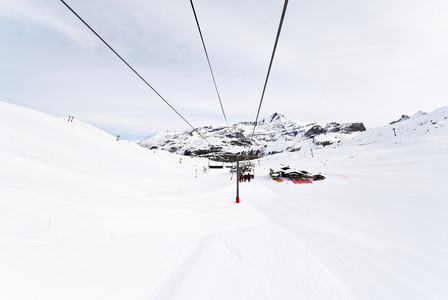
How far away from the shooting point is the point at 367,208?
792 centimetres

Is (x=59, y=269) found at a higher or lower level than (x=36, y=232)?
lower

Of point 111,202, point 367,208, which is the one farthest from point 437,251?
point 111,202

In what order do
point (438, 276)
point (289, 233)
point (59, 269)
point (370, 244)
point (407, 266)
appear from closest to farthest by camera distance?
point (59, 269), point (438, 276), point (407, 266), point (370, 244), point (289, 233)

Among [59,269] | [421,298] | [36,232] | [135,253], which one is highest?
[36,232]

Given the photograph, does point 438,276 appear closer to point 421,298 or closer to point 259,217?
point 421,298

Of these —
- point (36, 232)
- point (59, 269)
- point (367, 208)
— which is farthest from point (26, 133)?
point (367, 208)

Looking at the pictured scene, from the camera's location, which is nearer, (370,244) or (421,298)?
(421,298)

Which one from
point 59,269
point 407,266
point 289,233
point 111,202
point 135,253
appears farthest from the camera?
point 111,202

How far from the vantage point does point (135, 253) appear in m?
4.34

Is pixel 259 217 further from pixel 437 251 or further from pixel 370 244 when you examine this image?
pixel 437 251

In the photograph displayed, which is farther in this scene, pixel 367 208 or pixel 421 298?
pixel 367 208

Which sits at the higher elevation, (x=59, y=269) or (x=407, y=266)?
(x=59, y=269)

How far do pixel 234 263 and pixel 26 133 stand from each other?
23.2 meters

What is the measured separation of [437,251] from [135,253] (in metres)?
8.27
